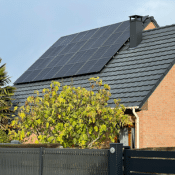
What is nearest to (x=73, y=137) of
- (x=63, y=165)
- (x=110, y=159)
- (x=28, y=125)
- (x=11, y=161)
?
(x=28, y=125)

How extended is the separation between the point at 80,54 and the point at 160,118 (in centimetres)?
801

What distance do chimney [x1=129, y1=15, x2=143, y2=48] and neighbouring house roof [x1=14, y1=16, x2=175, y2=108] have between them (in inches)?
10.9

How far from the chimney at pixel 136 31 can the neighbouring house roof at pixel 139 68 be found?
0.91ft

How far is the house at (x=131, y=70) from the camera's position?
16.4 m

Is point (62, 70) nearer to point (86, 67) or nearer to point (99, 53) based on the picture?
point (86, 67)

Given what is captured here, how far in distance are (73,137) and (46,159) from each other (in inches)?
168

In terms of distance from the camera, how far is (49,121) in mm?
14438

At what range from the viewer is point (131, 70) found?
18750 mm

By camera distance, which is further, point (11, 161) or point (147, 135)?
point (147, 135)

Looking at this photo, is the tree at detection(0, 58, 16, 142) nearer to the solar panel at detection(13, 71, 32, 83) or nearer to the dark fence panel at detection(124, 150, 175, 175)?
→ the solar panel at detection(13, 71, 32, 83)

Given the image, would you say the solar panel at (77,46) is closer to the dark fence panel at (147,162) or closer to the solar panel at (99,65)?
the solar panel at (99,65)

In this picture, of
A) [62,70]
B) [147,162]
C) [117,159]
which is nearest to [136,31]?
[62,70]

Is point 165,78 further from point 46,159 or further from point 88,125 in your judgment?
point 46,159

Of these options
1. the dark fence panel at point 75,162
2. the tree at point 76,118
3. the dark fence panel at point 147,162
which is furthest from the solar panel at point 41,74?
the dark fence panel at point 147,162
